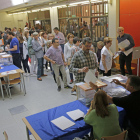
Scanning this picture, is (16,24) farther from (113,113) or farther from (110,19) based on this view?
(113,113)

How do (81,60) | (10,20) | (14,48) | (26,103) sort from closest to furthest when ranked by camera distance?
(81,60)
(26,103)
(14,48)
(10,20)

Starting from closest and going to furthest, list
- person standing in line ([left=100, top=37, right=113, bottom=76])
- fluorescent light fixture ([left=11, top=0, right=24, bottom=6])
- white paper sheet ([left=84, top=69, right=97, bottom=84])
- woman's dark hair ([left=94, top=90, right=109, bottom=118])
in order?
woman's dark hair ([left=94, top=90, right=109, bottom=118])
white paper sheet ([left=84, top=69, right=97, bottom=84])
person standing in line ([left=100, top=37, right=113, bottom=76])
fluorescent light fixture ([left=11, top=0, right=24, bottom=6])

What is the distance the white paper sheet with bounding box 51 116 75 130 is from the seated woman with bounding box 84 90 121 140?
324mm

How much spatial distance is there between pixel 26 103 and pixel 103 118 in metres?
3.25

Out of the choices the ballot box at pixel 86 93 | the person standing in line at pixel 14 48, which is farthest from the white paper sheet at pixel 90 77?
the person standing in line at pixel 14 48

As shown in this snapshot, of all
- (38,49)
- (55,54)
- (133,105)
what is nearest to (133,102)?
(133,105)

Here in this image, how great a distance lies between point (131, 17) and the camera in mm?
6355

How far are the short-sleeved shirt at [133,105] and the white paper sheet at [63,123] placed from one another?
0.78 metres

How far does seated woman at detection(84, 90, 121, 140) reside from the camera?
2.29 m

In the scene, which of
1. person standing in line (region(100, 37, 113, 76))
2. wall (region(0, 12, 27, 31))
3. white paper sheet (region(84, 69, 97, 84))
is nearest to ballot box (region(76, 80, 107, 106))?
white paper sheet (region(84, 69, 97, 84))

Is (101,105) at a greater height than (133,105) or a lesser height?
greater

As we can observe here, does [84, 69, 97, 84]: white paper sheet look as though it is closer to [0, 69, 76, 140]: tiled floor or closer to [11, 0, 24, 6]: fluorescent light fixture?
[0, 69, 76, 140]: tiled floor

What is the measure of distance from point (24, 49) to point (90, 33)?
3399 mm

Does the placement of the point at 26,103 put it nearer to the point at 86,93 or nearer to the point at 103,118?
the point at 86,93
